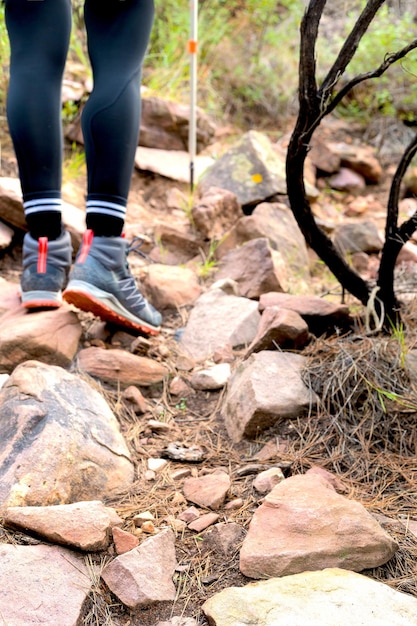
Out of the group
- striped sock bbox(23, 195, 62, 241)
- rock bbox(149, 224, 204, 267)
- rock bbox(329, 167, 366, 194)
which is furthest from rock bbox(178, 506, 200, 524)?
rock bbox(329, 167, 366, 194)

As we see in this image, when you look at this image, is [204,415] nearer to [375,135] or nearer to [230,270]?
[230,270]

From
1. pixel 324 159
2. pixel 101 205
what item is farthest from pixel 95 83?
pixel 324 159

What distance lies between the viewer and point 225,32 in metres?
5.38

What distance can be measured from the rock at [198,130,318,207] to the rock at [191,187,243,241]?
200mm

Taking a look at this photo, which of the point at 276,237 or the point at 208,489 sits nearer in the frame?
the point at 208,489

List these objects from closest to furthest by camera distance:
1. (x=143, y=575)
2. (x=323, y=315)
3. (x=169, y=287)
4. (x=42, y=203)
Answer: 1. (x=143, y=575)
2. (x=42, y=203)
3. (x=323, y=315)
4. (x=169, y=287)

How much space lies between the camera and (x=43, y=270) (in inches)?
80.8

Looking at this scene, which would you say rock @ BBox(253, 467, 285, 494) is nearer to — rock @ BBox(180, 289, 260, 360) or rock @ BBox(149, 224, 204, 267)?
rock @ BBox(180, 289, 260, 360)

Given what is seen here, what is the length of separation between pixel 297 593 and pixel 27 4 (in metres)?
1.62

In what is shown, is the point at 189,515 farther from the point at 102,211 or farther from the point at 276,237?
the point at 276,237

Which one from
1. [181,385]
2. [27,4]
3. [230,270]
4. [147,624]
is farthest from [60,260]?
[147,624]

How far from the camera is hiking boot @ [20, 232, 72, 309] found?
2.05 m

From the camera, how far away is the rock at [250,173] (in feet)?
11.6

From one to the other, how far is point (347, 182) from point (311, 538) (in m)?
3.75
